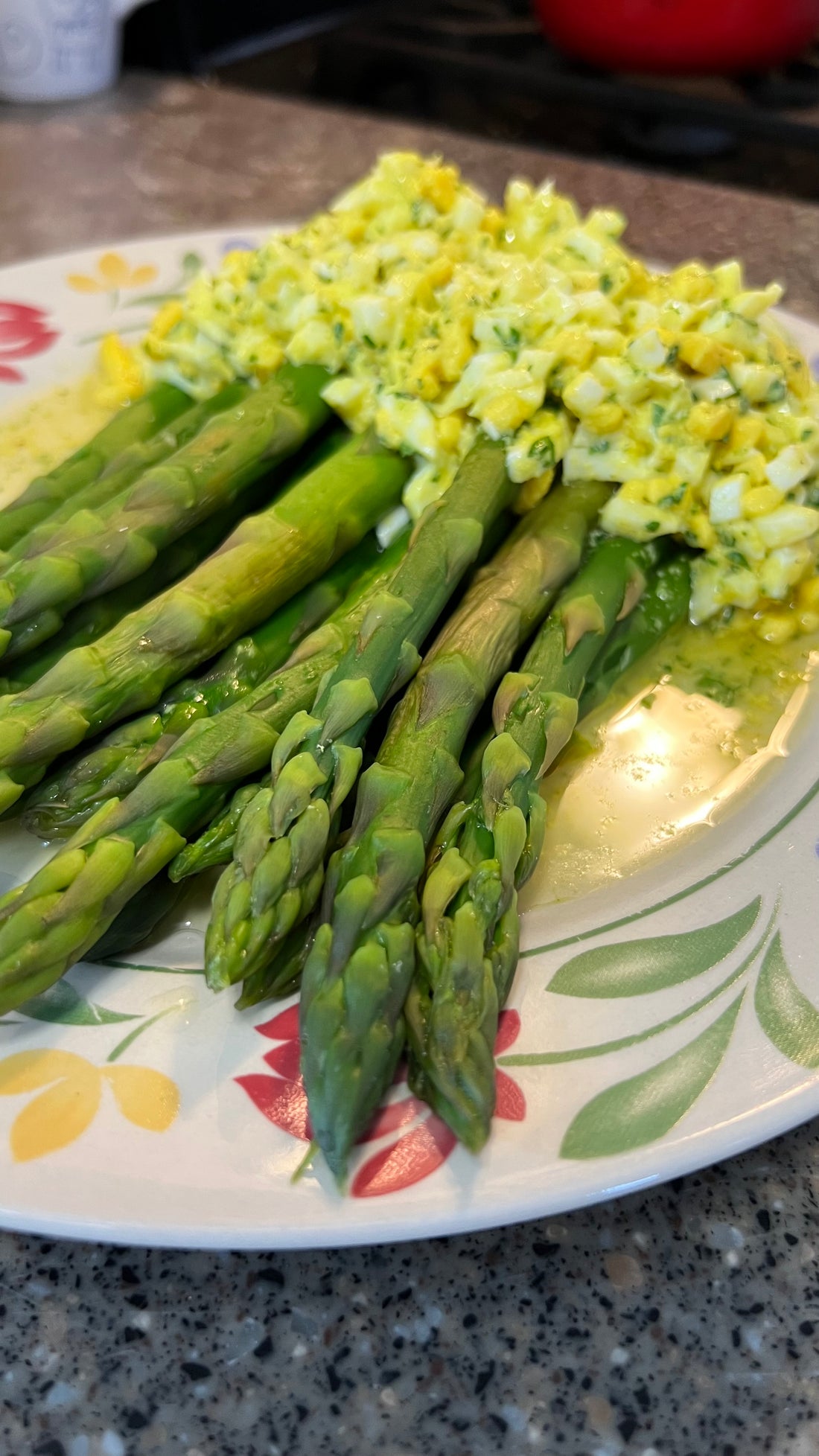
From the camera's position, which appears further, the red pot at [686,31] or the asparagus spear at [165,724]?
the red pot at [686,31]

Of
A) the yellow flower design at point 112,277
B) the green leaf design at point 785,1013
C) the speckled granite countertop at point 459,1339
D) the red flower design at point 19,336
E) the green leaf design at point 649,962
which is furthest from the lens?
the yellow flower design at point 112,277

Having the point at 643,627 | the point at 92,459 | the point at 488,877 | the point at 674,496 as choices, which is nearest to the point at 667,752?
the point at 643,627

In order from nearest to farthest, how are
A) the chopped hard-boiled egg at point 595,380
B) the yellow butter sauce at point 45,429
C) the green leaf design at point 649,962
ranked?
the green leaf design at point 649,962, the chopped hard-boiled egg at point 595,380, the yellow butter sauce at point 45,429

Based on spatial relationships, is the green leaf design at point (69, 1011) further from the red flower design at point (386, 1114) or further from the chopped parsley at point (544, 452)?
the chopped parsley at point (544, 452)

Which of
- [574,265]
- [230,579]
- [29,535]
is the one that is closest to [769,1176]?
[230,579]

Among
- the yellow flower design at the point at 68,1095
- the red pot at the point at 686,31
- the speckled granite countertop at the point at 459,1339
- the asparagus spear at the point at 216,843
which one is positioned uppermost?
the red pot at the point at 686,31

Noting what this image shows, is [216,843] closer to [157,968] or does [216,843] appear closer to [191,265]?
[157,968]

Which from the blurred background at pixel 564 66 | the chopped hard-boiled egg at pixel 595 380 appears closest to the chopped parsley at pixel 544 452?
the chopped hard-boiled egg at pixel 595 380

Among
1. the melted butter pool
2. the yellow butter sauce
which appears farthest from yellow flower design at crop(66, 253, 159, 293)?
the melted butter pool

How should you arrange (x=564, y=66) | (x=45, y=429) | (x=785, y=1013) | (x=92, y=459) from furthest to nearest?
(x=564, y=66) < (x=45, y=429) < (x=92, y=459) < (x=785, y=1013)
